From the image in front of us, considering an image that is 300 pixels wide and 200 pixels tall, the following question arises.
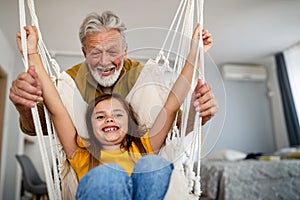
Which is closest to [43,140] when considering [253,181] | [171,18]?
[253,181]

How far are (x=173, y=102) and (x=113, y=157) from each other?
25 cm

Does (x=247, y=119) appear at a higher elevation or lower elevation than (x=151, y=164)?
higher

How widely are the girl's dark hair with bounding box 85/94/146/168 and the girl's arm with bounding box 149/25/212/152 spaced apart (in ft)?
0.14

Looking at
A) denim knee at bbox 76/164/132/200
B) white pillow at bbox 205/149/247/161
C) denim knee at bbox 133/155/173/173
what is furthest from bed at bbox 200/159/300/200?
denim knee at bbox 76/164/132/200

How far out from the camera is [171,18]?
240cm

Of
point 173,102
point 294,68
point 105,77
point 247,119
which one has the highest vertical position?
point 294,68

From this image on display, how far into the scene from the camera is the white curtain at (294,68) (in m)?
3.22

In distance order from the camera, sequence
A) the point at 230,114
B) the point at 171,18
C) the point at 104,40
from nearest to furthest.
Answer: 1. the point at 104,40
2. the point at 171,18
3. the point at 230,114

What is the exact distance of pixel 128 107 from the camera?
2.77 feet

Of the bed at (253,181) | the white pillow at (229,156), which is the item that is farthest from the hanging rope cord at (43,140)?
the white pillow at (229,156)

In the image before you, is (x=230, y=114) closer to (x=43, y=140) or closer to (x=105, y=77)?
(x=105, y=77)

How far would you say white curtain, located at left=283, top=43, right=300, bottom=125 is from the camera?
10.6 ft

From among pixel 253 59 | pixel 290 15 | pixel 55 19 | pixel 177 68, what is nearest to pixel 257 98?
pixel 253 59

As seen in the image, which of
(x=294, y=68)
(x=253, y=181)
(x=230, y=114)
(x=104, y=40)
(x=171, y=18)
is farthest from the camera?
(x=230, y=114)
